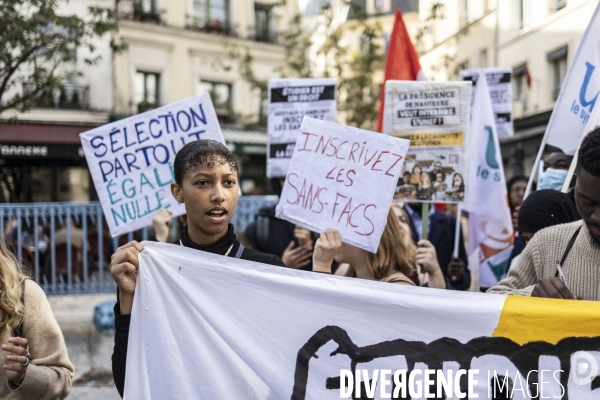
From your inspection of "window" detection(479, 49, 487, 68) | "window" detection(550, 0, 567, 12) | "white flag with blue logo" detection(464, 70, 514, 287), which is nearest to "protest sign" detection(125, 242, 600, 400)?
"white flag with blue logo" detection(464, 70, 514, 287)

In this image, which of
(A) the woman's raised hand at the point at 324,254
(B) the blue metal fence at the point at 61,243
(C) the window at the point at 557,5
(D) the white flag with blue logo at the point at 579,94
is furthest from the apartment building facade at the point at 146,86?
(A) the woman's raised hand at the point at 324,254

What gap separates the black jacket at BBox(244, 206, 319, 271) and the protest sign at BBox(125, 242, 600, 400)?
258cm

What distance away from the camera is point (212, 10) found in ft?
78.3

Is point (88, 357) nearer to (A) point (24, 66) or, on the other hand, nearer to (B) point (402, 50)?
(B) point (402, 50)

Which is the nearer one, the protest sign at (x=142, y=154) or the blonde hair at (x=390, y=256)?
the blonde hair at (x=390, y=256)

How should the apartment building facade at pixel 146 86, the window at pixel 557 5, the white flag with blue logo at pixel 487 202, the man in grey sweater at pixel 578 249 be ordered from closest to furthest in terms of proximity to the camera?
the man in grey sweater at pixel 578 249 → the white flag with blue logo at pixel 487 202 → the window at pixel 557 5 → the apartment building facade at pixel 146 86

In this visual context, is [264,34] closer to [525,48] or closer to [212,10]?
[212,10]

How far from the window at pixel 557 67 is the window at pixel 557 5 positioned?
41.7 inches

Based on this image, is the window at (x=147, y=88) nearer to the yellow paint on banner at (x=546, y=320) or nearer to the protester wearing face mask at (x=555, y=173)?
the protester wearing face mask at (x=555, y=173)

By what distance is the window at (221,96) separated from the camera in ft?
74.5

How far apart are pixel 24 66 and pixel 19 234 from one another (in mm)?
9553

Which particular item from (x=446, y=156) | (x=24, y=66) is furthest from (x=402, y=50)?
(x=24, y=66)

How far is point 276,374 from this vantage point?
8.71ft

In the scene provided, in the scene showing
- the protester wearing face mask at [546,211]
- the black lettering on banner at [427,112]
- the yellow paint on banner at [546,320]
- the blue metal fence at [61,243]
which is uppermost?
the black lettering on banner at [427,112]
